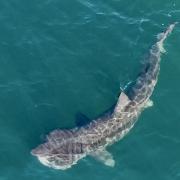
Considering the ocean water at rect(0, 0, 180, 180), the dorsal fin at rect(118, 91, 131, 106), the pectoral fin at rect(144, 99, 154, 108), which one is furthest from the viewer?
the pectoral fin at rect(144, 99, 154, 108)

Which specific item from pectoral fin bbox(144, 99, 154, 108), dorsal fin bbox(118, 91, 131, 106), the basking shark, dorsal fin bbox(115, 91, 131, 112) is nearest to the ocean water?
pectoral fin bbox(144, 99, 154, 108)

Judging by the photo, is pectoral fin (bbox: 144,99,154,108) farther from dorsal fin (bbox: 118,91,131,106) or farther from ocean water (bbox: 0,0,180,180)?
dorsal fin (bbox: 118,91,131,106)

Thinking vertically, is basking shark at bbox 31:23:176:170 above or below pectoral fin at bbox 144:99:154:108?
below

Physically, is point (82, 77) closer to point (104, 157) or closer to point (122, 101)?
point (122, 101)

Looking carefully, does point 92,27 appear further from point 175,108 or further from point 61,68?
point 175,108

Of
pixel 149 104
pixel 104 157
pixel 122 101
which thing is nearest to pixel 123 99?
pixel 122 101

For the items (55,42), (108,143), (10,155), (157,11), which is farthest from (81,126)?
(157,11)

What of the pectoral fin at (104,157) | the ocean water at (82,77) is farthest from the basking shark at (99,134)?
the ocean water at (82,77)

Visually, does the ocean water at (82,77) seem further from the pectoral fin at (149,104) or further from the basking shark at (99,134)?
the basking shark at (99,134)
